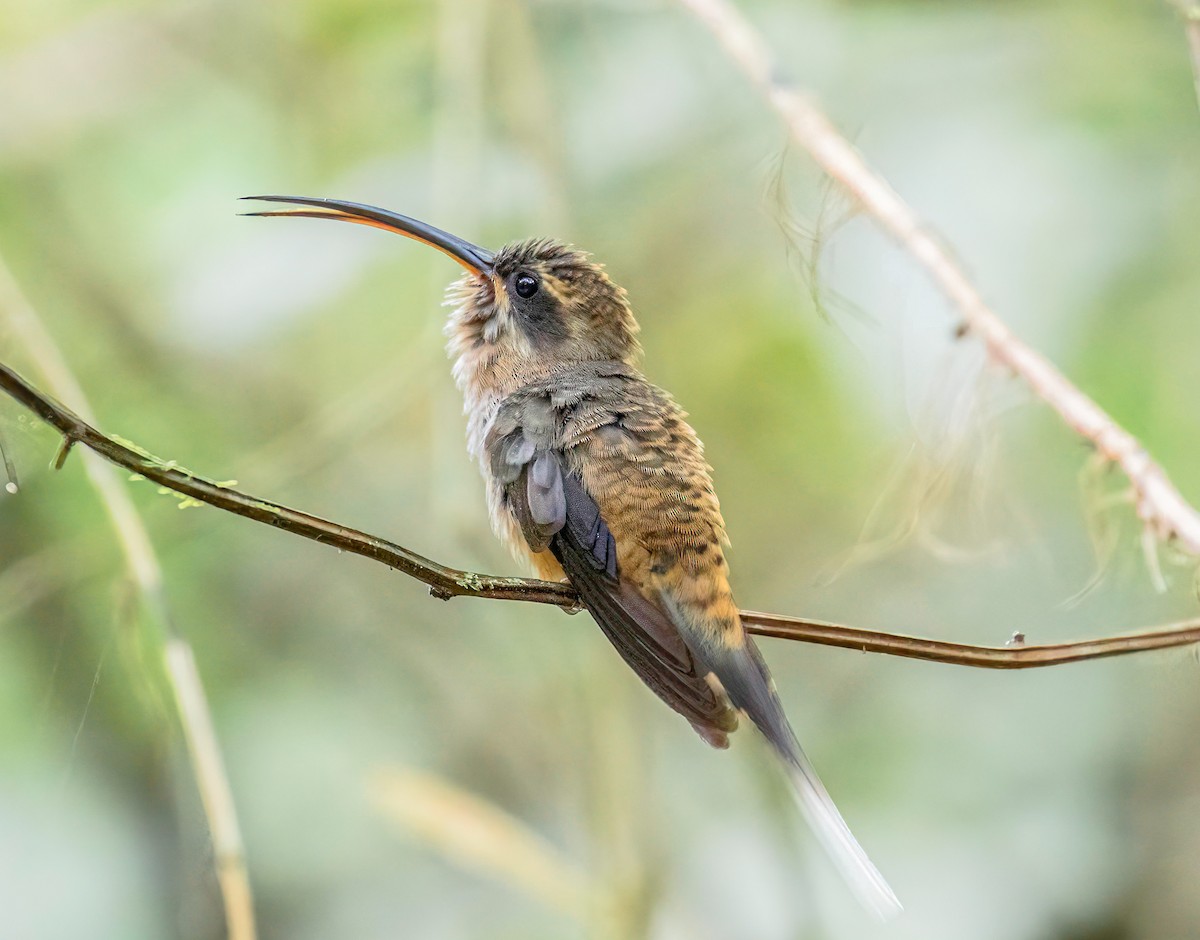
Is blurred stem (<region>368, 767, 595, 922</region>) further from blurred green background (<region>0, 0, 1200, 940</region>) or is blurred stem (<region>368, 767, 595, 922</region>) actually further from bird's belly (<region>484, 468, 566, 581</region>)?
bird's belly (<region>484, 468, 566, 581</region>)

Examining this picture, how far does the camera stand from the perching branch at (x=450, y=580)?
46.0 inches

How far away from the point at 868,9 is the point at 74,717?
2978 millimetres

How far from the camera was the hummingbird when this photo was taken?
1.91m

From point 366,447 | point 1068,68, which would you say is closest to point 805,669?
point 366,447

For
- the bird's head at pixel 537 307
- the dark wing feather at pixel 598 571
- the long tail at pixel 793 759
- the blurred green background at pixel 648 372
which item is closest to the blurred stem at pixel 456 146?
the blurred green background at pixel 648 372

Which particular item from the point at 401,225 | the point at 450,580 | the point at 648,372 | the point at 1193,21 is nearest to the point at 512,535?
the point at 401,225

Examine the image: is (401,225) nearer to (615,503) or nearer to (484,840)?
(615,503)

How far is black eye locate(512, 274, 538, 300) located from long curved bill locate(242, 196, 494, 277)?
70mm

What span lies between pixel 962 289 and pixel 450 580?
1.08m

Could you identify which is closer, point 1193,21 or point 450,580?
point 450,580

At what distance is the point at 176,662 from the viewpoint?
1.86m

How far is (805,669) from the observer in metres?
4.08

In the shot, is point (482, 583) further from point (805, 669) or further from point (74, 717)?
point (805, 669)

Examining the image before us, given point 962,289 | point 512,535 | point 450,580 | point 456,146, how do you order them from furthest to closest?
point 456,146 → point 512,535 → point 962,289 → point 450,580
